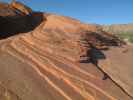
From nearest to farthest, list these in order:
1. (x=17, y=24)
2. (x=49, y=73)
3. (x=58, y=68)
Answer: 1. (x=49, y=73)
2. (x=58, y=68)
3. (x=17, y=24)

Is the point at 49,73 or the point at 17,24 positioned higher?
the point at 17,24

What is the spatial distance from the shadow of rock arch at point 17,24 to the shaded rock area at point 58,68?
1.67m

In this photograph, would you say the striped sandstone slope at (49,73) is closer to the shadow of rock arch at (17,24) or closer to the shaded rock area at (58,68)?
the shaded rock area at (58,68)

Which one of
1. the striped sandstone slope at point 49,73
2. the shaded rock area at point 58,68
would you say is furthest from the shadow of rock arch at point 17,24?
the striped sandstone slope at point 49,73

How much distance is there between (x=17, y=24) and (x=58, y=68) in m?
4.59

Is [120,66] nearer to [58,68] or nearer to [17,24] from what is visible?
[58,68]

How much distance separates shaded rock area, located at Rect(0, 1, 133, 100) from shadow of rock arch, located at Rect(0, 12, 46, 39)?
1.67 metres

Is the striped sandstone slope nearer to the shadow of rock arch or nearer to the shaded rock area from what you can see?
the shaded rock area

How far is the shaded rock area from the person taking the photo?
22.1 ft

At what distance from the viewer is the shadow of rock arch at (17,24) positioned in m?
10.9

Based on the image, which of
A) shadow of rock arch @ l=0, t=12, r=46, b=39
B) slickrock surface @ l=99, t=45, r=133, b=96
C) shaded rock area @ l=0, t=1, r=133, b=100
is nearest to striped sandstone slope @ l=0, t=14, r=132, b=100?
shaded rock area @ l=0, t=1, r=133, b=100

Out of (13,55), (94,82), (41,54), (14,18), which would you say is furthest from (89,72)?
(14,18)

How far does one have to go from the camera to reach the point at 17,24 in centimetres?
1139

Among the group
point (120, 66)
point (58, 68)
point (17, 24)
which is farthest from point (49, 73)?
point (17, 24)
